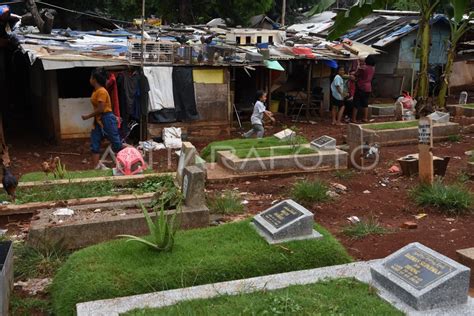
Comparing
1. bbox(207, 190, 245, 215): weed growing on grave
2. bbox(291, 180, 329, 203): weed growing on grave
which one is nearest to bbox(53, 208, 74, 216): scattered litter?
bbox(207, 190, 245, 215): weed growing on grave

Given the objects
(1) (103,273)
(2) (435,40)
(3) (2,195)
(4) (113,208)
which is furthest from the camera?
(2) (435,40)

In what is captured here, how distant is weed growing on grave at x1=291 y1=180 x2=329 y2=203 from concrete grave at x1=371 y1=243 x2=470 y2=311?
325 cm

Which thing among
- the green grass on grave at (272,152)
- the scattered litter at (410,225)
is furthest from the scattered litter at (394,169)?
the scattered litter at (410,225)

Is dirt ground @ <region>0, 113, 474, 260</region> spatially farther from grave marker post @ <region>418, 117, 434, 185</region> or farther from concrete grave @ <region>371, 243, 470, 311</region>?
concrete grave @ <region>371, 243, 470, 311</region>

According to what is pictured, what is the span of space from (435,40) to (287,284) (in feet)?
65.8

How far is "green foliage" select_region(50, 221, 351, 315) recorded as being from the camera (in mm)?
4621

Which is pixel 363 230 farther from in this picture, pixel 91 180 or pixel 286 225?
pixel 91 180

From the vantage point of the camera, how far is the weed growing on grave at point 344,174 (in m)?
9.26

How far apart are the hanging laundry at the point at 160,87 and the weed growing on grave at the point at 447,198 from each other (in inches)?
324

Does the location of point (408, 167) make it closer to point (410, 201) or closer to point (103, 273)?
point (410, 201)

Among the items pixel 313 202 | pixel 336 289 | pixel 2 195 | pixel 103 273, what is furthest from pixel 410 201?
pixel 2 195

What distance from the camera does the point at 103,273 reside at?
4746mm

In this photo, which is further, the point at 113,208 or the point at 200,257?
the point at 113,208

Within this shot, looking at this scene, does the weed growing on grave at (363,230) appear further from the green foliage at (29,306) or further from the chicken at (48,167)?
the chicken at (48,167)
